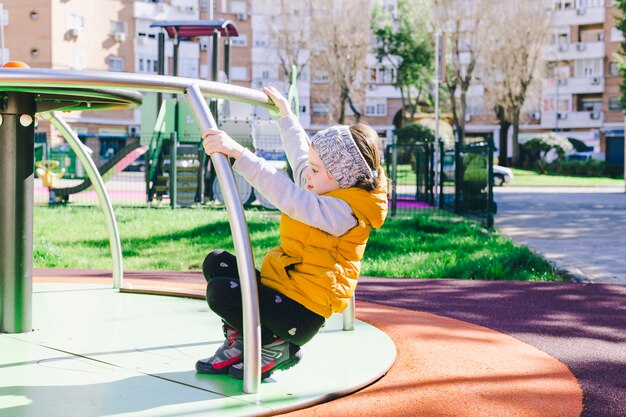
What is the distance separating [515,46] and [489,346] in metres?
35.9

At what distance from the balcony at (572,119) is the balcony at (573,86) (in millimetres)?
1426

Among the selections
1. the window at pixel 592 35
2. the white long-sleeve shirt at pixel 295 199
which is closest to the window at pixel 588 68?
the window at pixel 592 35

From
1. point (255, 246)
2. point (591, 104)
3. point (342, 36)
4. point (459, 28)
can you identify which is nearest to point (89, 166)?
point (255, 246)

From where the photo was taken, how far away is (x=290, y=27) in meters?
42.5

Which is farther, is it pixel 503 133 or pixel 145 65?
pixel 145 65

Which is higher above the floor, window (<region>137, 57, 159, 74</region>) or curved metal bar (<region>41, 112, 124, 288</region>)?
window (<region>137, 57, 159, 74</region>)

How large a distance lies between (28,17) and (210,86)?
44.4m

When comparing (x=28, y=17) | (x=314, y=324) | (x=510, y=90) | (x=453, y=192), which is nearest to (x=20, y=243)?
(x=314, y=324)

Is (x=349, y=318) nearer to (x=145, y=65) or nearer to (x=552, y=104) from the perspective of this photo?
(x=145, y=65)

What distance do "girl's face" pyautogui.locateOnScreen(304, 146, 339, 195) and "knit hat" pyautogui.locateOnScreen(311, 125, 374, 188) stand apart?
0.03 m

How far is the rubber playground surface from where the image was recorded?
2.93m

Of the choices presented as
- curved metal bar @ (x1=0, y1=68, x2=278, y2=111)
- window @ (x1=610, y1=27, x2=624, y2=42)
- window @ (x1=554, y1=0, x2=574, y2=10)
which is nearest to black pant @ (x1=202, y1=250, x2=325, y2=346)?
curved metal bar @ (x1=0, y1=68, x2=278, y2=111)

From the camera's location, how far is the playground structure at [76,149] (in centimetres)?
Result: 283

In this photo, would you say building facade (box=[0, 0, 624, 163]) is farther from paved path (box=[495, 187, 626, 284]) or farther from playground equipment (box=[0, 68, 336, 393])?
playground equipment (box=[0, 68, 336, 393])
